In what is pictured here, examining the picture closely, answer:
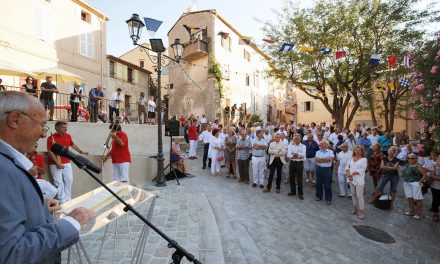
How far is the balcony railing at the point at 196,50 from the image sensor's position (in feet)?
83.5

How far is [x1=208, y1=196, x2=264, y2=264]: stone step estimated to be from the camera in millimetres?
4723

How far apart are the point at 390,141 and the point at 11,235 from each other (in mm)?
14622

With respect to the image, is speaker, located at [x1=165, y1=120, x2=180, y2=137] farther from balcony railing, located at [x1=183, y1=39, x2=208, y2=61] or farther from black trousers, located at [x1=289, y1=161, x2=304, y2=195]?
balcony railing, located at [x1=183, y1=39, x2=208, y2=61]

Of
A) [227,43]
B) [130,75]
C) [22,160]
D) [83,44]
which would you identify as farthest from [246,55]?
[22,160]

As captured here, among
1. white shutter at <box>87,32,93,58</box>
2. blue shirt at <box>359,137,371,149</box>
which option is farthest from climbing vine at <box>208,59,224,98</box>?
blue shirt at <box>359,137,371,149</box>

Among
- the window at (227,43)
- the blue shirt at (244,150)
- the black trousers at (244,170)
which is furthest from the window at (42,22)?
the window at (227,43)

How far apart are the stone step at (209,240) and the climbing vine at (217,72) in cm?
2070

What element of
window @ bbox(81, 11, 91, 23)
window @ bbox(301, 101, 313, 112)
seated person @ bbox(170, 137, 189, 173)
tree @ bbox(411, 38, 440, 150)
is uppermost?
window @ bbox(81, 11, 91, 23)

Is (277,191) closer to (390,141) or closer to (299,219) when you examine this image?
(299,219)

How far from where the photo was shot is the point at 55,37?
18062 millimetres

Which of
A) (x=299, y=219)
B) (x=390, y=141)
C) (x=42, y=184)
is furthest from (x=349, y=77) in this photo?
(x=42, y=184)

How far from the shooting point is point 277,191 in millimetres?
9680

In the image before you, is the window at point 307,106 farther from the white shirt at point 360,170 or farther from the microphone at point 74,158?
the microphone at point 74,158

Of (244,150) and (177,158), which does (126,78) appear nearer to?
(177,158)
